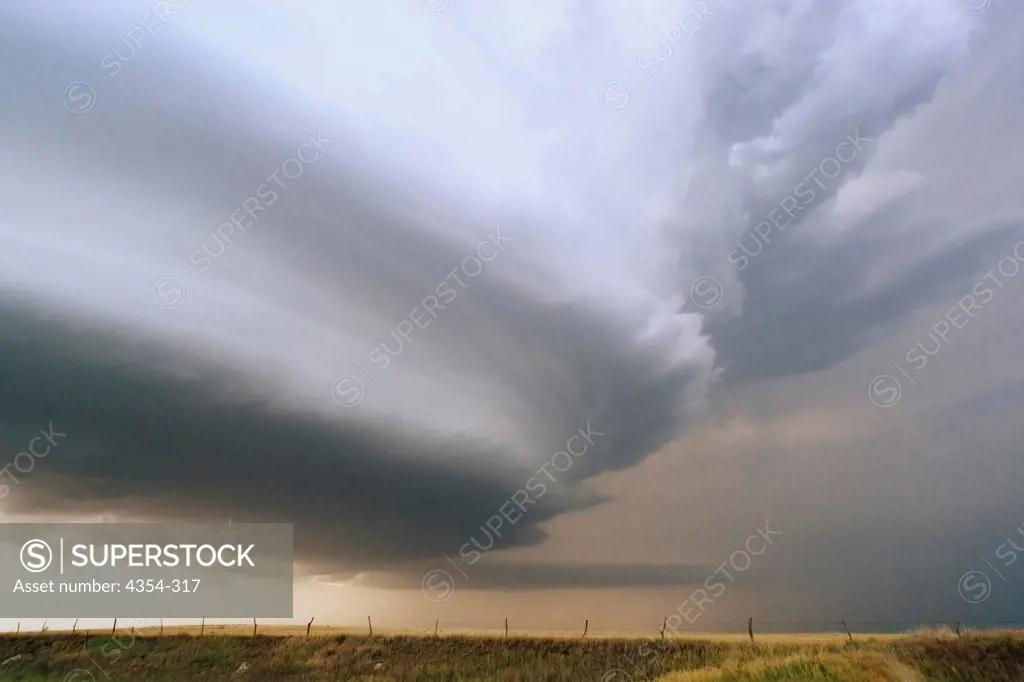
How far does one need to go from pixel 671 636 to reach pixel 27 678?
51769 millimetres

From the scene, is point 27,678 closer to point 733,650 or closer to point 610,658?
point 610,658

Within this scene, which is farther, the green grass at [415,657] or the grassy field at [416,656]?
the grassy field at [416,656]

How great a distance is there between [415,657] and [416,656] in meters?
0.29

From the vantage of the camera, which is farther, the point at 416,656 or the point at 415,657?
the point at 416,656

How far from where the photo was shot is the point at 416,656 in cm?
5434

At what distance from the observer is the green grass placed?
3834 cm

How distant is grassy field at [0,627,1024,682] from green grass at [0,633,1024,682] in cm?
8

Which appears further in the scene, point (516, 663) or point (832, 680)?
point (516, 663)

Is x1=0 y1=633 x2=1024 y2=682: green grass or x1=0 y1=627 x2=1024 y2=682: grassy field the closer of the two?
x1=0 y1=633 x2=1024 y2=682: green grass

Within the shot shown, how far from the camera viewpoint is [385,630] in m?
66.3

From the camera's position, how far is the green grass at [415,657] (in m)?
38.3

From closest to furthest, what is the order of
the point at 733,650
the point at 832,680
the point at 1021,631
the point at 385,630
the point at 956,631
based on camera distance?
the point at 832,680
the point at 1021,631
the point at 956,631
the point at 733,650
the point at 385,630

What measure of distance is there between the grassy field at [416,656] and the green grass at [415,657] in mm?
83

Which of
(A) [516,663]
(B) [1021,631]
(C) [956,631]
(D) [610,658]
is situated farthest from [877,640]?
(A) [516,663]
